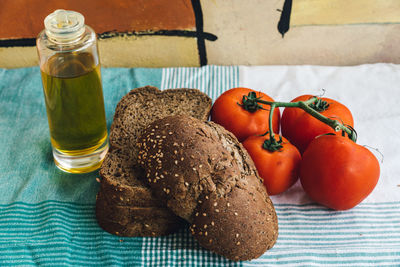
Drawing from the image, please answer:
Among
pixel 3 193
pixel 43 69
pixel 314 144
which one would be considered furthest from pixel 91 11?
pixel 314 144

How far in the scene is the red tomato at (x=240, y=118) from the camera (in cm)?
131

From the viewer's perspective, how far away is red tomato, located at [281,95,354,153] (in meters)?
1.29

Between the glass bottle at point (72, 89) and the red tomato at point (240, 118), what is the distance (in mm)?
357

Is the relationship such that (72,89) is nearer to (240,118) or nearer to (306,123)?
(240,118)

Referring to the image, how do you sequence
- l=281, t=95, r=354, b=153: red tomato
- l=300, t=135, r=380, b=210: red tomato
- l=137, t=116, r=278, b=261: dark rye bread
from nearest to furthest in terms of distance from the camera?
l=137, t=116, r=278, b=261: dark rye bread
l=300, t=135, r=380, b=210: red tomato
l=281, t=95, r=354, b=153: red tomato

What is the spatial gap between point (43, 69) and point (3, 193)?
39cm

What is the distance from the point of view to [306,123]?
1.30m

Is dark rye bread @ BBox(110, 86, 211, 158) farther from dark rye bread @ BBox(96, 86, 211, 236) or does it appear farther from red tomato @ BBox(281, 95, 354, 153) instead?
red tomato @ BBox(281, 95, 354, 153)

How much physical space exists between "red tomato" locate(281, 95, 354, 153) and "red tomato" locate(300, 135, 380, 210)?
3.1 inches

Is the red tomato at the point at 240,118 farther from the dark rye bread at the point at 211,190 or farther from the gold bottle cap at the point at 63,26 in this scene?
the gold bottle cap at the point at 63,26

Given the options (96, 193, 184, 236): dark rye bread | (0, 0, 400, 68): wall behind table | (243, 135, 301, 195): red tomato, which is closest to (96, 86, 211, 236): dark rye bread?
(96, 193, 184, 236): dark rye bread

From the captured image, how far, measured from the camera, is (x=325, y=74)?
68.6 inches

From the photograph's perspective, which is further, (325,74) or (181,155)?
(325,74)

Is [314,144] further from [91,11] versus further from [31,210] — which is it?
[91,11]
